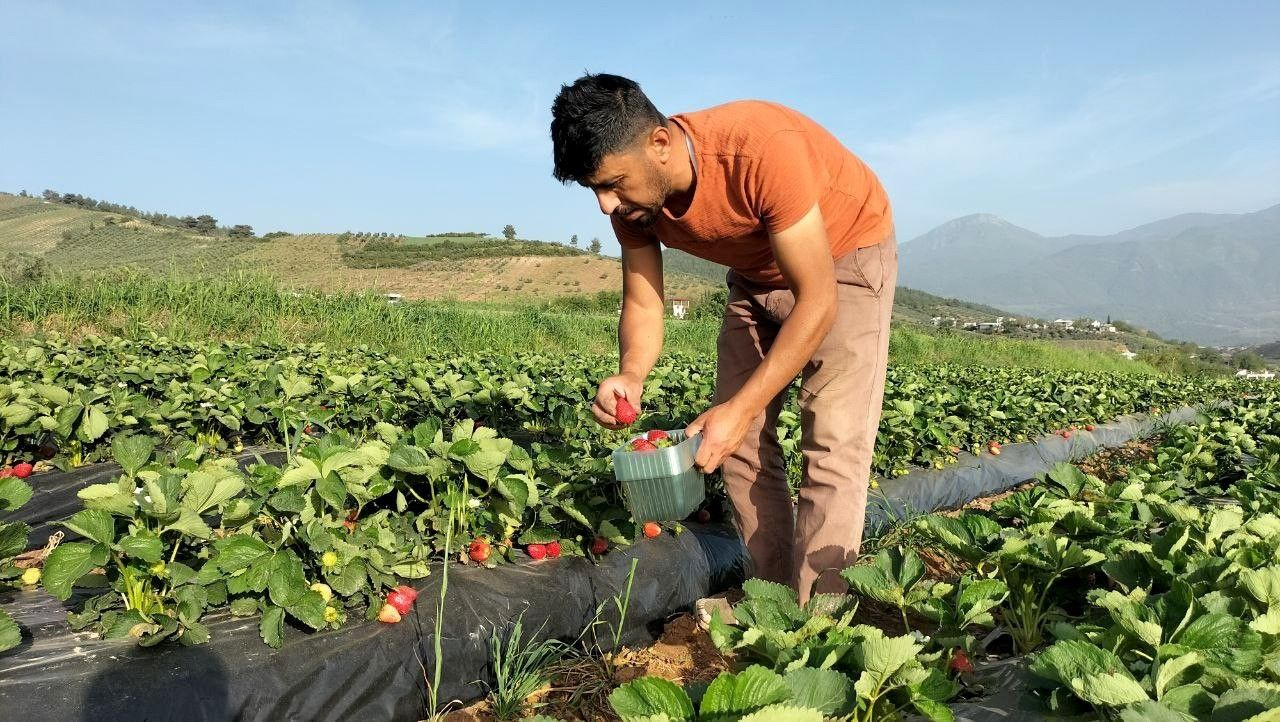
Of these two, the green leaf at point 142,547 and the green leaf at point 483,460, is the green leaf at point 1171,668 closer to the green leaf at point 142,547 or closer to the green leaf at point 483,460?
the green leaf at point 483,460

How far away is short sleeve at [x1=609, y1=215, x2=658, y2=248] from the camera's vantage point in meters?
2.54

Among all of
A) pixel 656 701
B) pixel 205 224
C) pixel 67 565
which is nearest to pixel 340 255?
pixel 205 224

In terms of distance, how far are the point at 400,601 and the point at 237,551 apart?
43 cm

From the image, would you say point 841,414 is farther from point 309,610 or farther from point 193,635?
point 193,635

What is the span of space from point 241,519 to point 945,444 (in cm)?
405

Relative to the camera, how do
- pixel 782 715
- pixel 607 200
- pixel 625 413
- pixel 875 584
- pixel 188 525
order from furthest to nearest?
pixel 625 413 < pixel 607 200 < pixel 188 525 < pixel 875 584 < pixel 782 715

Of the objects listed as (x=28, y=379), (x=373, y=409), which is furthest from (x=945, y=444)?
(x=28, y=379)

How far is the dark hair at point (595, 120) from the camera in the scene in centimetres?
189

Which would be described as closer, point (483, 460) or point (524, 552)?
point (483, 460)

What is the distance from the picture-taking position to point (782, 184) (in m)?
2.03

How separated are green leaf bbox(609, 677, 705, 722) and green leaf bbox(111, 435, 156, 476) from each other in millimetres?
1733

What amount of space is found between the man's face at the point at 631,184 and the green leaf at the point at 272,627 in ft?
4.28

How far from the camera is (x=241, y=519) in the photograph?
6.52 feet

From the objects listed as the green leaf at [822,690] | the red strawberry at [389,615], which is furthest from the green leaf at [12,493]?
the green leaf at [822,690]
